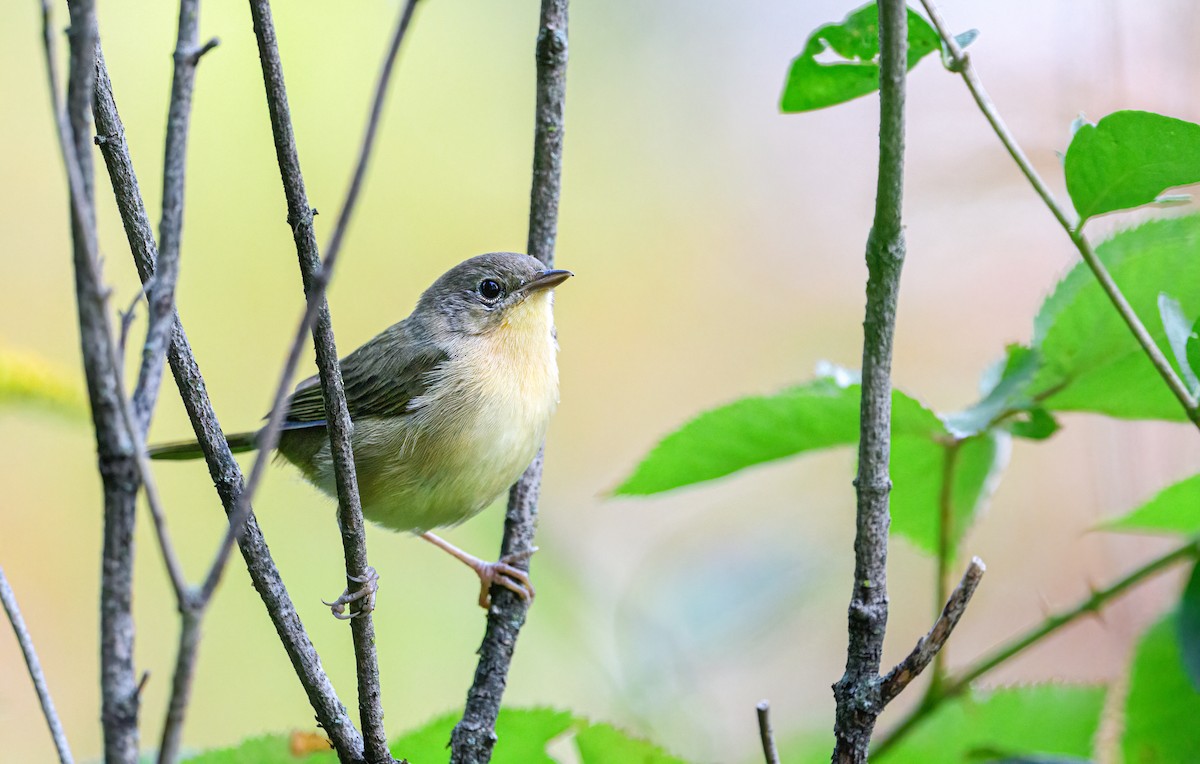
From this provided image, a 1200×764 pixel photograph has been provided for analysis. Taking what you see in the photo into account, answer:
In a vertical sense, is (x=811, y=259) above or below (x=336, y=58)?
below

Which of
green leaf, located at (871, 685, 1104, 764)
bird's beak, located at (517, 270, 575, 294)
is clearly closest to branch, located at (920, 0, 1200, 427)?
green leaf, located at (871, 685, 1104, 764)

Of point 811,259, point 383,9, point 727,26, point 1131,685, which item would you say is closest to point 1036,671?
point 811,259

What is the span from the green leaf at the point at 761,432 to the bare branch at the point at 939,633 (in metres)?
0.35

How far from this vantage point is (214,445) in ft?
4.10

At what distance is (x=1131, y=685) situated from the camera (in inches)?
53.6

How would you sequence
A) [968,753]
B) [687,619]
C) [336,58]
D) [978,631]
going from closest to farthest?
[968,753] < [687,619] < [978,631] < [336,58]

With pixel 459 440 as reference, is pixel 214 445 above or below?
below

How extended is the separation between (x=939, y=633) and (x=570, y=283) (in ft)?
15.7

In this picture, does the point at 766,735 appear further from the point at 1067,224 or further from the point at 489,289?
the point at 489,289

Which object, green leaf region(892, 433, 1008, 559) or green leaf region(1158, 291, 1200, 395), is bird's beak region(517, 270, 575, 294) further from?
green leaf region(1158, 291, 1200, 395)

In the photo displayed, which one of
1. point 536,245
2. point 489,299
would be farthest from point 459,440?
point 536,245

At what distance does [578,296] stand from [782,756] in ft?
14.6

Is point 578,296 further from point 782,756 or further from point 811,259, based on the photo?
point 782,756

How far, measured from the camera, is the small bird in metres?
2.82
